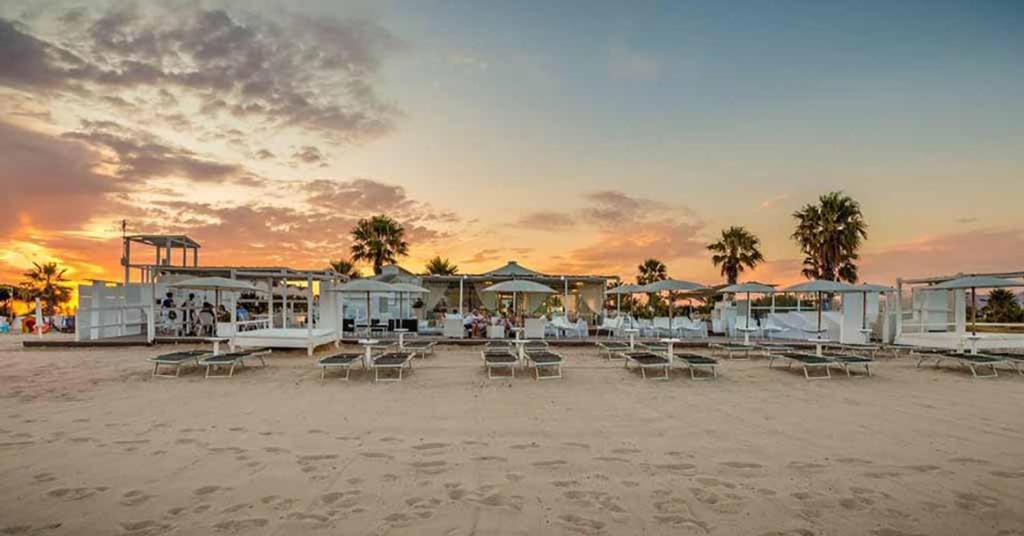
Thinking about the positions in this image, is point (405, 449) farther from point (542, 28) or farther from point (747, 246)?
point (747, 246)

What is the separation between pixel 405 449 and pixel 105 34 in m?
10.9

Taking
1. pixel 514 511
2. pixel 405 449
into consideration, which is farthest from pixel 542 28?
pixel 514 511

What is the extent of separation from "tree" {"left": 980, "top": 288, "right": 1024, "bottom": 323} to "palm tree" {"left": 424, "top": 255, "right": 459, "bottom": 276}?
94.5ft

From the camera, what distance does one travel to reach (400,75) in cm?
1347

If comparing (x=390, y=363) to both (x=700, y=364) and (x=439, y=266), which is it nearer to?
(x=700, y=364)

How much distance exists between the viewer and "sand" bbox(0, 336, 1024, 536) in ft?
11.4

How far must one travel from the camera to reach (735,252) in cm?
2589

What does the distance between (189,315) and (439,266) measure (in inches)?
681

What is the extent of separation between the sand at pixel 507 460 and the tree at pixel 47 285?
34.0m

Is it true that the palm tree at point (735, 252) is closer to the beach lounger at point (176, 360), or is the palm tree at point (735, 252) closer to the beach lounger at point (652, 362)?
the beach lounger at point (652, 362)

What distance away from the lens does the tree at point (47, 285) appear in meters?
33.9

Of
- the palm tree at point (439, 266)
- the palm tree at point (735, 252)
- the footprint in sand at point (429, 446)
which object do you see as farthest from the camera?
the palm tree at point (439, 266)

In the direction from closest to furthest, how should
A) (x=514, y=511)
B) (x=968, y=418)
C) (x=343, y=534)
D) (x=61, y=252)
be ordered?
(x=343, y=534) < (x=514, y=511) < (x=968, y=418) < (x=61, y=252)

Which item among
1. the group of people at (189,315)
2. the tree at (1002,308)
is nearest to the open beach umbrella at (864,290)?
the tree at (1002,308)
